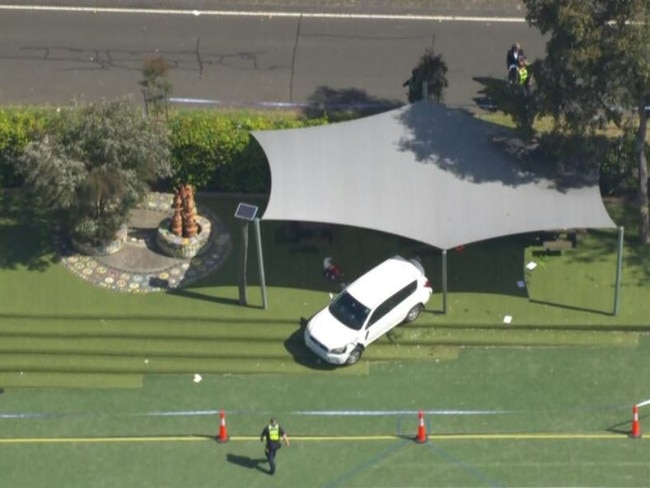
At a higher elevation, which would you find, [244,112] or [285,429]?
[244,112]

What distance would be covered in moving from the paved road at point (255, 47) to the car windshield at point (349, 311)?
848 centimetres

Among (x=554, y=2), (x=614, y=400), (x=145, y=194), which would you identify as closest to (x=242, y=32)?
(x=145, y=194)

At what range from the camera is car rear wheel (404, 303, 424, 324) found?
4047 cm

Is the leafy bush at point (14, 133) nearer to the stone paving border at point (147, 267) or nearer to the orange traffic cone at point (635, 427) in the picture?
the stone paving border at point (147, 267)

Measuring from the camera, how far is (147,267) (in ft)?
138

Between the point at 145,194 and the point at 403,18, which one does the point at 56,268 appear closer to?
the point at 145,194

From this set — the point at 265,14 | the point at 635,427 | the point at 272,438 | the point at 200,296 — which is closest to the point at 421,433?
the point at 272,438

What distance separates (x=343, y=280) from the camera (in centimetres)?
4175

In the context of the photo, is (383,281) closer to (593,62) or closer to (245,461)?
(245,461)

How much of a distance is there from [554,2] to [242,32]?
496 inches

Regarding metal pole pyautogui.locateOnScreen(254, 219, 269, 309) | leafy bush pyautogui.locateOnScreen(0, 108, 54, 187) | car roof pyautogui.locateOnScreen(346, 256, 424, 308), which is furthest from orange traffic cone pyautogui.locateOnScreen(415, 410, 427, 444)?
leafy bush pyautogui.locateOnScreen(0, 108, 54, 187)

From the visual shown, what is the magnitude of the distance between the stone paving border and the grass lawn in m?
0.32

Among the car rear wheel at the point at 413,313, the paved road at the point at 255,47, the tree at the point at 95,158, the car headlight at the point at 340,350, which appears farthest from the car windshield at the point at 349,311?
the paved road at the point at 255,47

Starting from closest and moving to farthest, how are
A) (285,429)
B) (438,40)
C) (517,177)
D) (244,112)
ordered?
(285,429), (517,177), (244,112), (438,40)
